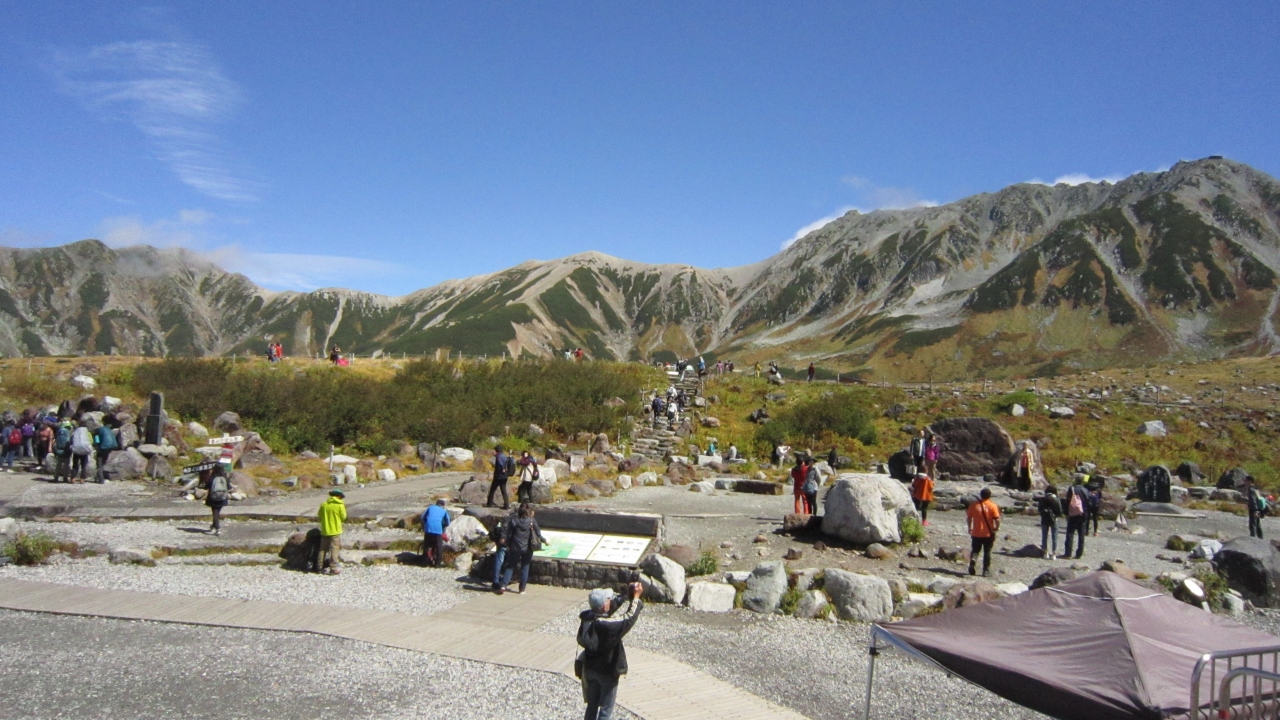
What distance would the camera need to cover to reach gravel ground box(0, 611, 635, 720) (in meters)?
9.00

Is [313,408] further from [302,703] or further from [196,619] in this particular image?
[302,703]

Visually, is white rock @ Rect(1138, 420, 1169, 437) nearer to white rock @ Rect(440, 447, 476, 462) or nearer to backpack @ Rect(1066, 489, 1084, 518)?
backpack @ Rect(1066, 489, 1084, 518)

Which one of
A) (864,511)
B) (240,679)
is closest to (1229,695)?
(240,679)

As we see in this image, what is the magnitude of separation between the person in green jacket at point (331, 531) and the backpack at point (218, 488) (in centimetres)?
399

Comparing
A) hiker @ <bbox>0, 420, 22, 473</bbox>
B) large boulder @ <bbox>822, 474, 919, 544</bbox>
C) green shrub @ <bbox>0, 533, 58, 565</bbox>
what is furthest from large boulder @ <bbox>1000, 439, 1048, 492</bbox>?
hiker @ <bbox>0, 420, 22, 473</bbox>

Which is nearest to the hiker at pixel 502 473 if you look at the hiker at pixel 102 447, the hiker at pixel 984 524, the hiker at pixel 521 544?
the hiker at pixel 521 544

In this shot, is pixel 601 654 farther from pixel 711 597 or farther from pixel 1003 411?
pixel 1003 411

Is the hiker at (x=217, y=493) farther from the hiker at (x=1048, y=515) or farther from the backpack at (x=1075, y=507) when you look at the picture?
the backpack at (x=1075, y=507)

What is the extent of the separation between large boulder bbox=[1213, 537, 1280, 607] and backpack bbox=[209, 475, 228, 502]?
2118cm

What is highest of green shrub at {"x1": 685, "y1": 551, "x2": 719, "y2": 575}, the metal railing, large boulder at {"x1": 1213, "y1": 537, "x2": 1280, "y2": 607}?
the metal railing

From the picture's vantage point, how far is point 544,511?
16594mm

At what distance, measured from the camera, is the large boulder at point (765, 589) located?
13773 millimetres

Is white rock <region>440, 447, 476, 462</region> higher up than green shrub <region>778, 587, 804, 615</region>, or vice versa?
white rock <region>440, 447, 476, 462</region>

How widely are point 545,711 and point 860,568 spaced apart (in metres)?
9.29
